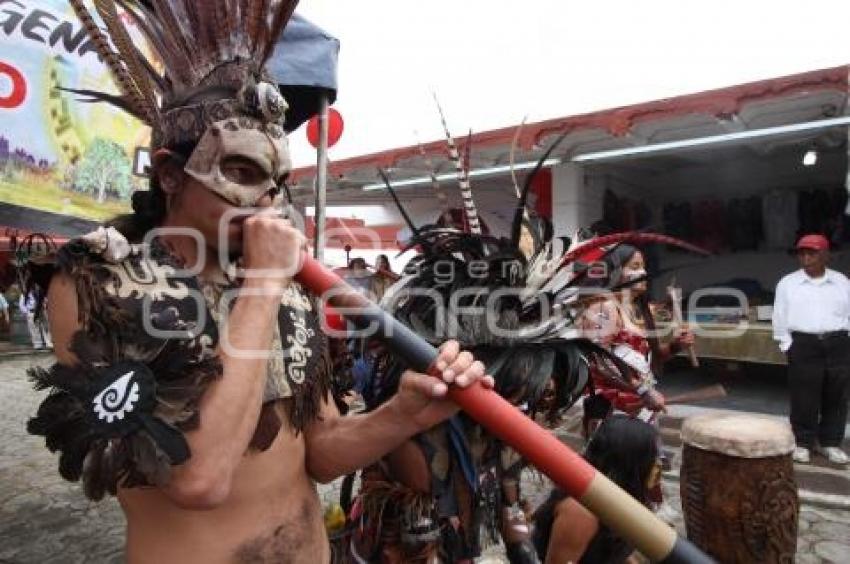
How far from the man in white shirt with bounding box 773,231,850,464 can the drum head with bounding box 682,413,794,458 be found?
244 cm

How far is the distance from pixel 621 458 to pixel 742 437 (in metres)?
0.97

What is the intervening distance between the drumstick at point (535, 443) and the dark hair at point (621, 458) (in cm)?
170

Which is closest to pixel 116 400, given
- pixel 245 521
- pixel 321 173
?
pixel 245 521

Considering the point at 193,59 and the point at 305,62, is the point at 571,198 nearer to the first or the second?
the point at 305,62

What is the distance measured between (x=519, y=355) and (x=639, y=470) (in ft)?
4.78

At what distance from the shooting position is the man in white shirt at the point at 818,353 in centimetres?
567

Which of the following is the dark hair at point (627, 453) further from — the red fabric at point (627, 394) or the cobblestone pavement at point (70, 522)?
the red fabric at point (627, 394)

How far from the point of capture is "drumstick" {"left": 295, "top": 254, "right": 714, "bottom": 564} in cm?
125

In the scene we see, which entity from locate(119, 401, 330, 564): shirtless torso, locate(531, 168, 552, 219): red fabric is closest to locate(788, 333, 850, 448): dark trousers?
locate(531, 168, 552, 219): red fabric

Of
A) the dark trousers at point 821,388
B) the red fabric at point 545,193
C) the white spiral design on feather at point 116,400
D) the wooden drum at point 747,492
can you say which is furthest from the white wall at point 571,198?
the white spiral design on feather at point 116,400

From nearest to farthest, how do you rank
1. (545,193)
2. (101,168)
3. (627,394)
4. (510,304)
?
(510,304), (101,168), (627,394), (545,193)

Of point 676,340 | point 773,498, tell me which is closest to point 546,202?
point 676,340

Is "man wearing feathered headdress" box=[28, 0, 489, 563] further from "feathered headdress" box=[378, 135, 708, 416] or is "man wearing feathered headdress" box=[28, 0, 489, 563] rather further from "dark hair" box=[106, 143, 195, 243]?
"feathered headdress" box=[378, 135, 708, 416]

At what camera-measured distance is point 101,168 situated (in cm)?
327
